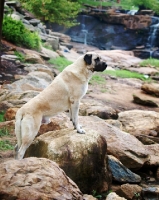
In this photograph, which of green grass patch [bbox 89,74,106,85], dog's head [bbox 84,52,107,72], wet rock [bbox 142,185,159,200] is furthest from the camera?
green grass patch [bbox 89,74,106,85]

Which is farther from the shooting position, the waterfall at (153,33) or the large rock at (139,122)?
the waterfall at (153,33)

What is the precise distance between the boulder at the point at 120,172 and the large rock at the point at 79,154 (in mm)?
410

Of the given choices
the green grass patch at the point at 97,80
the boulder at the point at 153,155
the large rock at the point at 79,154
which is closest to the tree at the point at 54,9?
the green grass patch at the point at 97,80

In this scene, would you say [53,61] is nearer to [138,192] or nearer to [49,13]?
[49,13]

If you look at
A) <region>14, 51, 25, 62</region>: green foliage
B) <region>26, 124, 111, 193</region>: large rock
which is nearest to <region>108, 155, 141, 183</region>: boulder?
<region>26, 124, 111, 193</region>: large rock

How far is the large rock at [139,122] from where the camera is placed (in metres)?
7.26

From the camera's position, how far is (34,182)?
2623 millimetres

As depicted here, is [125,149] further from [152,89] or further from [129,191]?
[152,89]

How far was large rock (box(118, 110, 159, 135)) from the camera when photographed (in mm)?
7262

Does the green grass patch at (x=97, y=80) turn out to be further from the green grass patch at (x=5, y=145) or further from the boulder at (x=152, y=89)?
the green grass patch at (x=5, y=145)

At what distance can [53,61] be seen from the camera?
1395cm

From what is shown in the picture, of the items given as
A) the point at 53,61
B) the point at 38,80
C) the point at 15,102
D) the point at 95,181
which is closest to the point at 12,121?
the point at 15,102

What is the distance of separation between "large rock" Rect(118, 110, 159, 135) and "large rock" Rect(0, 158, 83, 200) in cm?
450

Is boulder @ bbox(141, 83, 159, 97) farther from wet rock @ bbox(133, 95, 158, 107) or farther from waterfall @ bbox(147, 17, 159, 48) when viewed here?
waterfall @ bbox(147, 17, 159, 48)
